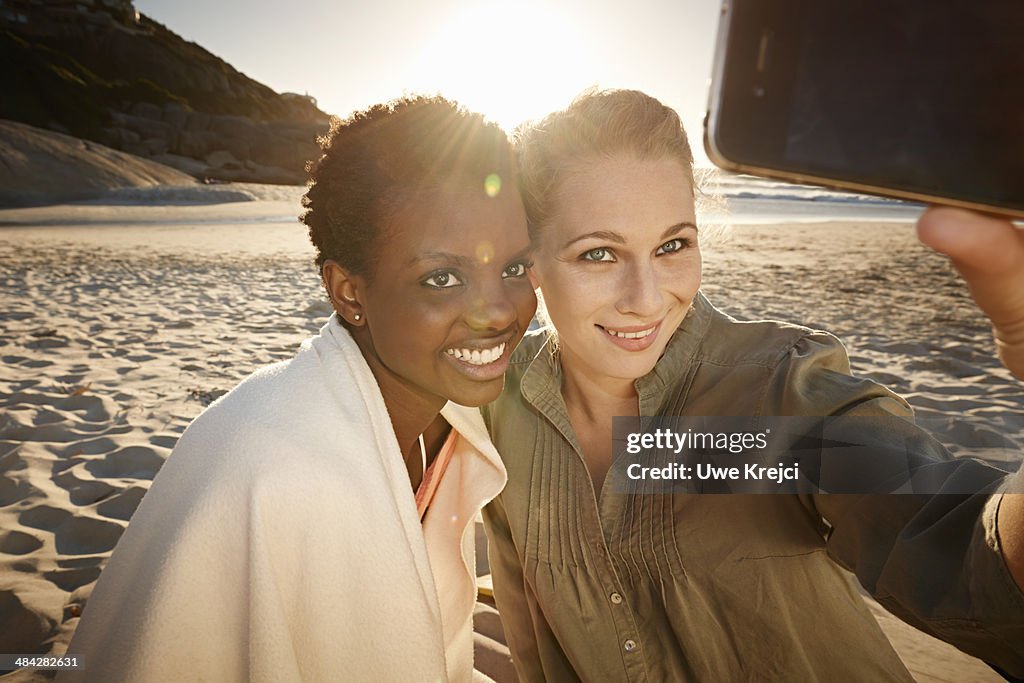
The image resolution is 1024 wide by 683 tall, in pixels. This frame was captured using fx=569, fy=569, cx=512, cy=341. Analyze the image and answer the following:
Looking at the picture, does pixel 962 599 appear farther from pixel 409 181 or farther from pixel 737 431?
pixel 409 181

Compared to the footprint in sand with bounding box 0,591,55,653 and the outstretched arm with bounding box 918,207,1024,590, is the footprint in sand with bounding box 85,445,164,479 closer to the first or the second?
the footprint in sand with bounding box 0,591,55,653

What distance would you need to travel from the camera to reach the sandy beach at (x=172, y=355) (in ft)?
9.13

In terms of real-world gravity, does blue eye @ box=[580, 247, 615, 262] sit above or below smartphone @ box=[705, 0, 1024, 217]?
below

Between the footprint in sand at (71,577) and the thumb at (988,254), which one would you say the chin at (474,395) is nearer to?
the thumb at (988,254)

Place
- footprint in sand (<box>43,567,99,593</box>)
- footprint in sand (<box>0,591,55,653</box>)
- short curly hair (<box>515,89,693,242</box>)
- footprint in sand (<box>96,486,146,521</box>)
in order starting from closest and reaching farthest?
1. short curly hair (<box>515,89,693,242</box>)
2. footprint in sand (<box>0,591,55,653</box>)
3. footprint in sand (<box>43,567,99,593</box>)
4. footprint in sand (<box>96,486,146,521</box>)

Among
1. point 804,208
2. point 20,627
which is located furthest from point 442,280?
point 804,208

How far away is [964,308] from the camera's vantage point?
7.40 metres

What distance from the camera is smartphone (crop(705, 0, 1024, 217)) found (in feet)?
2.59

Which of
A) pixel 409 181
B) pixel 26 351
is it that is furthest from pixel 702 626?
pixel 26 351

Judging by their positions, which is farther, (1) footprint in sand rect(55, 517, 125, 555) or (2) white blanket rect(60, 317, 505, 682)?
(1) footprint in sand rect(55, 517, 125, 555)

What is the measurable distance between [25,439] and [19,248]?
1120 centimetres

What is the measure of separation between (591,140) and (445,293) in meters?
0.77

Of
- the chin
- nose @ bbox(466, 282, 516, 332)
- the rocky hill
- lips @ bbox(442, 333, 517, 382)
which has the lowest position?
the chin

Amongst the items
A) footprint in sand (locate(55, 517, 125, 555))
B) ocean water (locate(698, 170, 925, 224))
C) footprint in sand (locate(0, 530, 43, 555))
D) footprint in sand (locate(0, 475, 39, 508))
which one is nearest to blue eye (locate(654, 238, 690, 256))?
footprint in sand (locate(55, 517, 125, 555))
